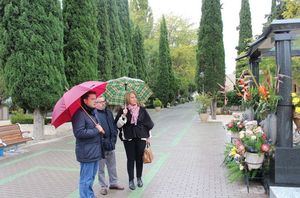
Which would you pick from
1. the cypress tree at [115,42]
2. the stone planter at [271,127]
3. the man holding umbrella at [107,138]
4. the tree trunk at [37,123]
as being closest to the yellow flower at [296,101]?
the stone planter at [271,127]

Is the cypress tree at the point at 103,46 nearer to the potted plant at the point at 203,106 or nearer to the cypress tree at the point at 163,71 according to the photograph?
the potted plant at the point at 203,106

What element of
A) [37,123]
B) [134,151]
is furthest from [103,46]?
[134,151]

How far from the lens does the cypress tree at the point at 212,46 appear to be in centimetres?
2508

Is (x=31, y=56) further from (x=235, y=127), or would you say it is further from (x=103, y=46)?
(x=103, y=46)

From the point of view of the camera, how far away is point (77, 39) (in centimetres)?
1628

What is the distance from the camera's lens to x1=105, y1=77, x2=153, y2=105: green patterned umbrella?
6.57 meters

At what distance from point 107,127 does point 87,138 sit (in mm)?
902

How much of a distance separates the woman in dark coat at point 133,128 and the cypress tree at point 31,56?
24.0 feet

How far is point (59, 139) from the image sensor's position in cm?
1394

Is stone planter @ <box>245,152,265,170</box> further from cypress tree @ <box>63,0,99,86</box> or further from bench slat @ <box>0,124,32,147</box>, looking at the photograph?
cypress tree @ <box>63,0,99,86</box>

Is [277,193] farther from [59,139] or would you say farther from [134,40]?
[134,40]

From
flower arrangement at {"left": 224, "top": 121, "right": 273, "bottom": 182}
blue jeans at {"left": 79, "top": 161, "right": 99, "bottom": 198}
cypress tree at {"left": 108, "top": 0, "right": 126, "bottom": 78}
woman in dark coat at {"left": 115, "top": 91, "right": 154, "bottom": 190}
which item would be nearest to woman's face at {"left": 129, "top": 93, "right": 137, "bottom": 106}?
woman in dark coat at {"left": 115, "top": 91, "right": 154, "bottom": 190}

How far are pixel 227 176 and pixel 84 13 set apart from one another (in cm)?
1172

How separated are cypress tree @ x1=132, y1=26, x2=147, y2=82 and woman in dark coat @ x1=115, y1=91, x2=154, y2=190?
27.8 m
